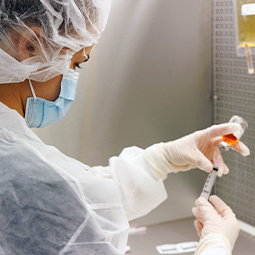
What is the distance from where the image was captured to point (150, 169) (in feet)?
4.53

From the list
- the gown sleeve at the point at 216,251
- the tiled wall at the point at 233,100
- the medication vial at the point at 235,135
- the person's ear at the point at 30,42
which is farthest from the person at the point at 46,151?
the tiled wall at the point at 233,100

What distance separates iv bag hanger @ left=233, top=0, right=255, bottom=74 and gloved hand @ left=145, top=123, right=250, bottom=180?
0.25m

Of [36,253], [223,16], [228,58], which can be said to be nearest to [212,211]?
[36,253]

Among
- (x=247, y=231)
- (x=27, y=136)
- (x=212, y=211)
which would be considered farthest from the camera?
(x=247, y=231)

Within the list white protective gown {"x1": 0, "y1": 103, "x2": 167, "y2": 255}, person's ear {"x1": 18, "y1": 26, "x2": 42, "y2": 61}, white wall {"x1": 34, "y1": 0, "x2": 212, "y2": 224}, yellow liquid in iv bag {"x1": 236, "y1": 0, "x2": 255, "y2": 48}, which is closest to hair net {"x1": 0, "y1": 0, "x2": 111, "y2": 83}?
person's ear {"x1": 18, "y1": 26, "x2": 42, "y2": 61}

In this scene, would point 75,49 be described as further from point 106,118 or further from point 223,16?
point 223,16

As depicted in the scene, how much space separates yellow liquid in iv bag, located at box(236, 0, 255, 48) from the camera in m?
1.14

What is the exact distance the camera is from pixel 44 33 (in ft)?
2.85

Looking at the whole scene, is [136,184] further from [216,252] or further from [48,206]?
[48,206]

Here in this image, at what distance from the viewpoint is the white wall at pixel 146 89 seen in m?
1.67

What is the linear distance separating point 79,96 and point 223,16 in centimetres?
71

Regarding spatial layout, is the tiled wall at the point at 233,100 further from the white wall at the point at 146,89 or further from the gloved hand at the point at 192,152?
the gloved hand at the point at 192,152

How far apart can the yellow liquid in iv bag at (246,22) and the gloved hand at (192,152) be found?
264mm

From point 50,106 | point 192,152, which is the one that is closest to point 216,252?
point 192,152
